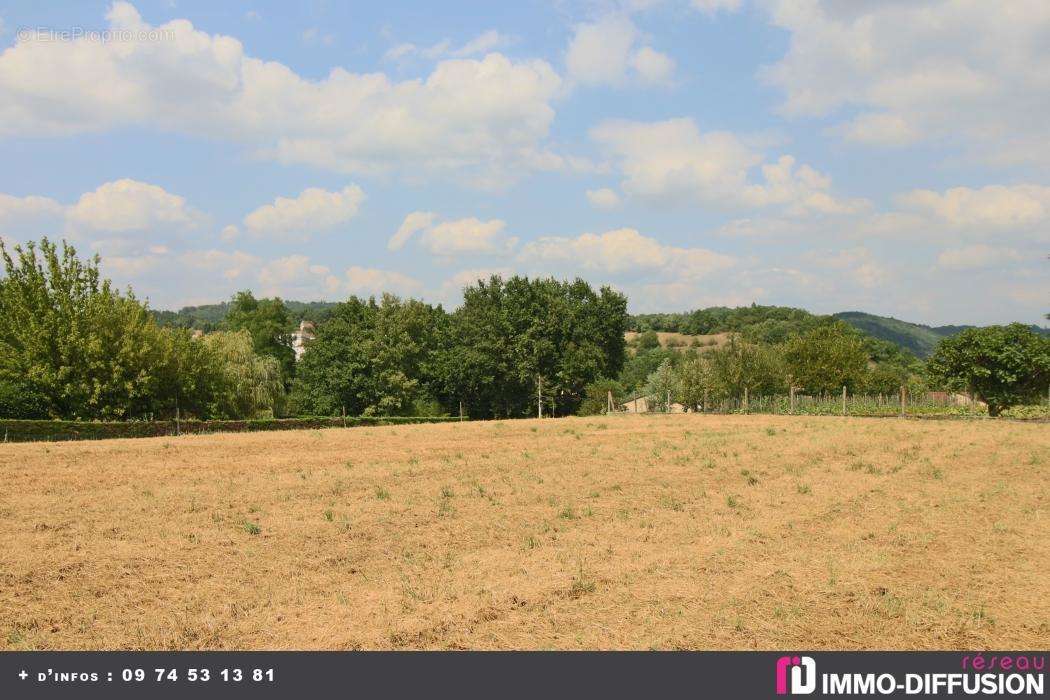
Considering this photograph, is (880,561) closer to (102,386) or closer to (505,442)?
(505,442)

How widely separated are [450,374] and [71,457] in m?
51.6

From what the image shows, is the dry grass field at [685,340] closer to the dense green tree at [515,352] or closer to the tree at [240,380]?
the dense green tree at [515,352]

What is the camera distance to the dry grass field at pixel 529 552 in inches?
378

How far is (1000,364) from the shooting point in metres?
54.2

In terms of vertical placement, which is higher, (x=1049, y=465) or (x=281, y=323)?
(x=281, y=323)

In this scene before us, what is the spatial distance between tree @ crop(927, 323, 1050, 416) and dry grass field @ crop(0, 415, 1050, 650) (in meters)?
32.4

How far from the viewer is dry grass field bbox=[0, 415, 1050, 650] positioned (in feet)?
31.5

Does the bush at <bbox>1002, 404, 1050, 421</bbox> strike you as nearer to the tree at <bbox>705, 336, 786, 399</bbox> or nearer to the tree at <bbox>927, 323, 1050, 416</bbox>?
the tree at <bbox>927, 323, 1050, 416</bbox>
